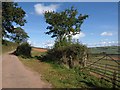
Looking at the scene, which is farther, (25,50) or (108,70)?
(25,50)

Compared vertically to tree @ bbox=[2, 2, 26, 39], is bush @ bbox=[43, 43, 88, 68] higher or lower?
lower

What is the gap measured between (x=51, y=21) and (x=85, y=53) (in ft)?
69.6

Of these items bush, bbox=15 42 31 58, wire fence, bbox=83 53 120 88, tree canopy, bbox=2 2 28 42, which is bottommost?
wire fence, bbox=83 53 120 88

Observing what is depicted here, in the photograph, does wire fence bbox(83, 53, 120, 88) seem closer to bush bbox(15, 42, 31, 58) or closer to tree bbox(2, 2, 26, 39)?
bush bbox(15, 42, 31, 58)

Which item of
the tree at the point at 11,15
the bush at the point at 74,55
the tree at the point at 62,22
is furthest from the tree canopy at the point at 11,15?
the bush at the point at 74,55

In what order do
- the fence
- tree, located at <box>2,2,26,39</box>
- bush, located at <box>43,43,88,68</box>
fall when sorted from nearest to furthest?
the fence
bush, located at <box>43,43,88,68</box>
tree, located at <box>2,2,26,39</box>

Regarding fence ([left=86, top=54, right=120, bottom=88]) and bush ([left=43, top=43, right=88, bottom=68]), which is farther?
bush ([left=43, top=43, right=88, bottom=68])

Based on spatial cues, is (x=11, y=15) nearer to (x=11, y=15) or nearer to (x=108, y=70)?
(x=11, y=15)

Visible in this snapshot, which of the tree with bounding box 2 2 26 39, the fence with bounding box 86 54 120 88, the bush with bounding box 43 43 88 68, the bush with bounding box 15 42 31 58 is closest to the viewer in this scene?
the fence with bounding box 86 54 120 88

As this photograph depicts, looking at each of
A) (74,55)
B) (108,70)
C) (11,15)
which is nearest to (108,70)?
(108,70)

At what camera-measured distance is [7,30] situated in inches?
2343

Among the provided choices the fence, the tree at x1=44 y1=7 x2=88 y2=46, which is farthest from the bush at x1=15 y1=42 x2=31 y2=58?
the fence

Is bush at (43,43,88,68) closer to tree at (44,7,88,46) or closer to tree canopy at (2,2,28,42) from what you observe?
tree at (44,7,88,46)

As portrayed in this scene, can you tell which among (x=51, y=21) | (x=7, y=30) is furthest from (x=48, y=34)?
(x=7, y=30)
